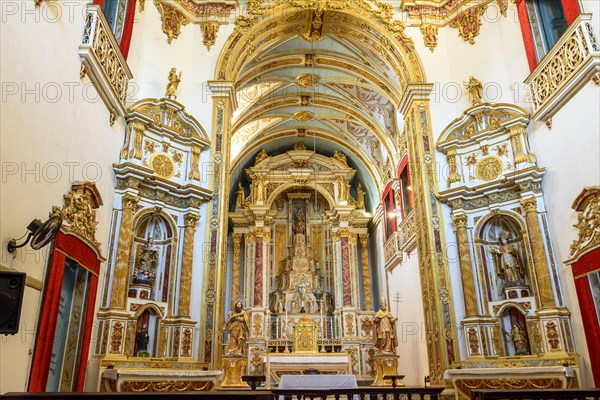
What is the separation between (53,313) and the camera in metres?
6.55

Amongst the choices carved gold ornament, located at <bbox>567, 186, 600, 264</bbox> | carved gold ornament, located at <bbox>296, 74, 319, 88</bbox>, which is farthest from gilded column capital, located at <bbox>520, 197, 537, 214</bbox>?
carved gold ornament, located at <bbox>296, 74, 319, 88</bbox>

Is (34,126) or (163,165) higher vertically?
(163,165)

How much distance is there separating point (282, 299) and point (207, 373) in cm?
1016

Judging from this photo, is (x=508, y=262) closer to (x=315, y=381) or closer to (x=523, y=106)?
(x=523, y=106)

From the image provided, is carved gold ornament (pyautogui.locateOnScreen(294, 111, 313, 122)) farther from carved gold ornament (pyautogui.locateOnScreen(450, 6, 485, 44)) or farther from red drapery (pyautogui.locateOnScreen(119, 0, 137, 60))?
red drapery (pyautogui.locateOnScreen(119, 0, 137, 60))

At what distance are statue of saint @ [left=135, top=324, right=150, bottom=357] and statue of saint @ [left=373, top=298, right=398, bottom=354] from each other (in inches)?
227

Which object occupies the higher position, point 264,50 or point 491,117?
point 264,50

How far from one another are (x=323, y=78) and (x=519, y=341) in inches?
390

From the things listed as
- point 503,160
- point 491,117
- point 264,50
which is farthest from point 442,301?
point 264,50

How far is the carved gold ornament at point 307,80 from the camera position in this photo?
16.0 m

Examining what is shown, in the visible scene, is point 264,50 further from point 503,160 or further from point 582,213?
point 582,213

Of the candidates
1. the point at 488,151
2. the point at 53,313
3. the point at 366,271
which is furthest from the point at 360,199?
the point at 53,313

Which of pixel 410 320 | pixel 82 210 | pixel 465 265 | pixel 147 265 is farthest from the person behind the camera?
pixel 410 320

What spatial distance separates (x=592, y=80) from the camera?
26.7 feet
